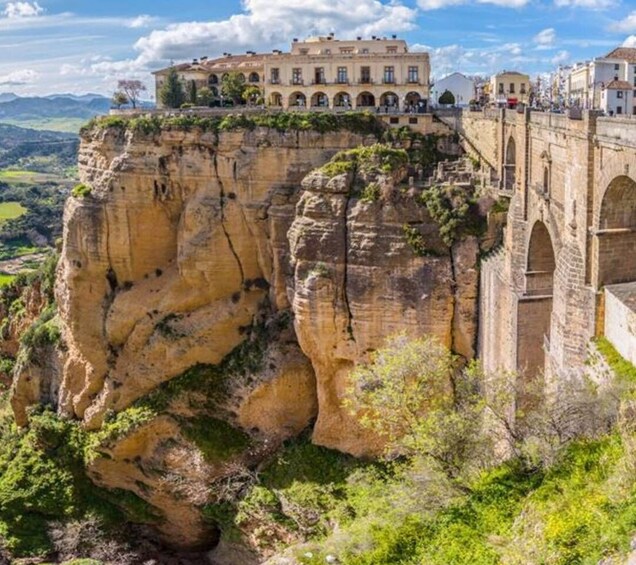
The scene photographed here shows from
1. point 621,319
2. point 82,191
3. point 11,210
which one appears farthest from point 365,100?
point 11,210

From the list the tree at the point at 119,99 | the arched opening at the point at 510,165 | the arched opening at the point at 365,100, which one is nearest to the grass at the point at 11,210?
the tree at the point at 119,99

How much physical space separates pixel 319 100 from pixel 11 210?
10589cm

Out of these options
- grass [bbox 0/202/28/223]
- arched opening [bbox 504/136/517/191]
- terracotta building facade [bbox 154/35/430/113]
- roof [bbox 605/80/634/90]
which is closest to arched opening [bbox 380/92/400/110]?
terracotta building facade [bbox 154/35/430/113]

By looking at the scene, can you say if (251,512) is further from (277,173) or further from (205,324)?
(277,173)

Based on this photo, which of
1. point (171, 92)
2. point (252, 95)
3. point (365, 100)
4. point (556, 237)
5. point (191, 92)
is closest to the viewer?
point (556, 237)

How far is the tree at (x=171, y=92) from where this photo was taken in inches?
2143

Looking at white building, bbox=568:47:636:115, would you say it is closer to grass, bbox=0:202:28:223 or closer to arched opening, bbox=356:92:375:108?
arched opening, bbox=356:92:375:108

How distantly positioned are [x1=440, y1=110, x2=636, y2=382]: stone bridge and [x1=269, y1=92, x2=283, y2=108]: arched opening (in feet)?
56.9

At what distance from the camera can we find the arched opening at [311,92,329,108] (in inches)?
1988

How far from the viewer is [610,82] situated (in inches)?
2361

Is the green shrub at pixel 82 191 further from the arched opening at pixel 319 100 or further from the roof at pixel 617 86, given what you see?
the roof at pixel 617 86

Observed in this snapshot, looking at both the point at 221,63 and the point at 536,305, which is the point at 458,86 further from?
the point at 536,305

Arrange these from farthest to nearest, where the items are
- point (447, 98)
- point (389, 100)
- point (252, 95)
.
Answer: point (447, 98)
point (252, 95)
point (389, 100)

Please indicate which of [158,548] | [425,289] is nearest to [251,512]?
[158,548]
